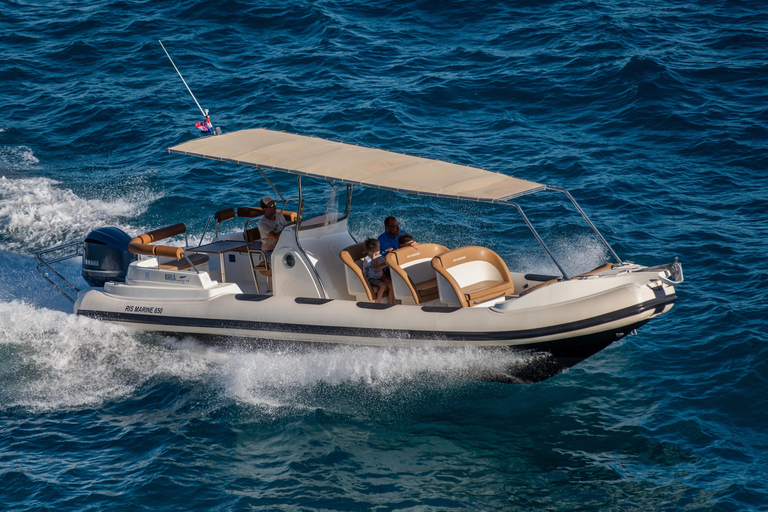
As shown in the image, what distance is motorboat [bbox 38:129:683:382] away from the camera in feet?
27.4

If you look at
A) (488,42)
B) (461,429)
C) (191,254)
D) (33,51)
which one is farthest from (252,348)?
(33,51)

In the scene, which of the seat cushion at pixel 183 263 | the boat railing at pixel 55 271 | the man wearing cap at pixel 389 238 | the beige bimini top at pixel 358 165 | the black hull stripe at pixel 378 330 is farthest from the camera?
the boat railing at pixel 55 271

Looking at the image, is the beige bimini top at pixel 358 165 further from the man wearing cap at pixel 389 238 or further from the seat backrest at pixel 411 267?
the seat backrest at pixel 411 267

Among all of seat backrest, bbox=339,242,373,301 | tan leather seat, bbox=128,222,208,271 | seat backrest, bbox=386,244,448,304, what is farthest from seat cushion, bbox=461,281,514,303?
tan leather seat, bbox=128,222,208,271

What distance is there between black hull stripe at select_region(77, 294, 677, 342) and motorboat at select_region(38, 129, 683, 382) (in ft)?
0.04

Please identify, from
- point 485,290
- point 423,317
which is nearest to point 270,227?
point 423,317

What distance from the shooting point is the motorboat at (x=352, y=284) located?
27.4 ft

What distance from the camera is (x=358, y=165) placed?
9.30 m

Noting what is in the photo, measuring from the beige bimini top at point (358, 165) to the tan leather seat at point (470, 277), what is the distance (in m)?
0.92

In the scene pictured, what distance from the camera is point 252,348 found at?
9641 millimetres

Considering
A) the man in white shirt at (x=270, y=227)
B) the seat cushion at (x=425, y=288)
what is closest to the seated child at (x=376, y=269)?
the seat cushion at (x=425, y=288)

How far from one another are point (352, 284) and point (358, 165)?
1.46 meters

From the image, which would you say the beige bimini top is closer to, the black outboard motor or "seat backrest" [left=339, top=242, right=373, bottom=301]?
"seat backrest" [left=339, top=242, right=373, bottom=301]

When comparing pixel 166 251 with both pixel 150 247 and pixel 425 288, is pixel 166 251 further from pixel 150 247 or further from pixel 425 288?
pixel 425 288
